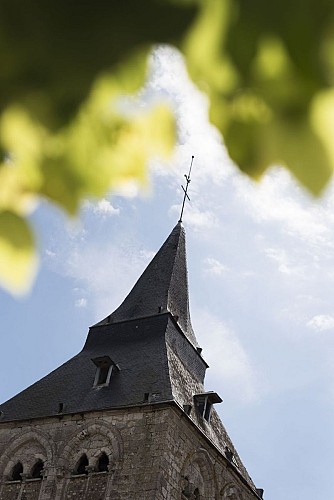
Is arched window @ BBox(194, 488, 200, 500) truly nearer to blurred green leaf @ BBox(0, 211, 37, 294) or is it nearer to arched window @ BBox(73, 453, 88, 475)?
arched window @ BBox(73, 453, 88, 475)

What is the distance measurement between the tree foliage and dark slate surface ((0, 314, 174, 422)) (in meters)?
16.2

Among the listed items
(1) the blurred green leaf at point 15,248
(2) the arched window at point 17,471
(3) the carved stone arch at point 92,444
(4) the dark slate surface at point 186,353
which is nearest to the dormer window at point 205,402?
(4) the dark slate surface at point 186,353

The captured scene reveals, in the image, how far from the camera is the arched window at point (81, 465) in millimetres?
17188

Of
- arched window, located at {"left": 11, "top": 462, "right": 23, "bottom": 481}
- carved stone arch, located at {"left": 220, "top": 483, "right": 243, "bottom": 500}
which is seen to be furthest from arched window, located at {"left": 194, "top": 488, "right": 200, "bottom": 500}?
arched window, located at {"left": 11, "top": 462, "right": 23, "bottom": 481}

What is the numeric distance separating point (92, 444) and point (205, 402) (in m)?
3.93

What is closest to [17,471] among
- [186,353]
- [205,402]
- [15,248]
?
[205,402]

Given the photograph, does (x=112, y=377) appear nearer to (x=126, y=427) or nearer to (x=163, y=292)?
(x=126, y=427)

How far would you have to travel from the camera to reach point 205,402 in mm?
19875

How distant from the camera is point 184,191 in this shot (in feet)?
90.2

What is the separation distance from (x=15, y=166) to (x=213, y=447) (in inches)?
707

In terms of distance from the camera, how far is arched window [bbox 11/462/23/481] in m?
17.8

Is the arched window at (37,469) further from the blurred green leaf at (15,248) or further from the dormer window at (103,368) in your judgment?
the blurred green leaf at (15,248)

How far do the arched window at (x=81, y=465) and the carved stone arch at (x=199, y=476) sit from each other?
248cm

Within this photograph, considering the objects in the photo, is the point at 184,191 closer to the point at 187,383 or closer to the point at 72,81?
the point at 187,383
